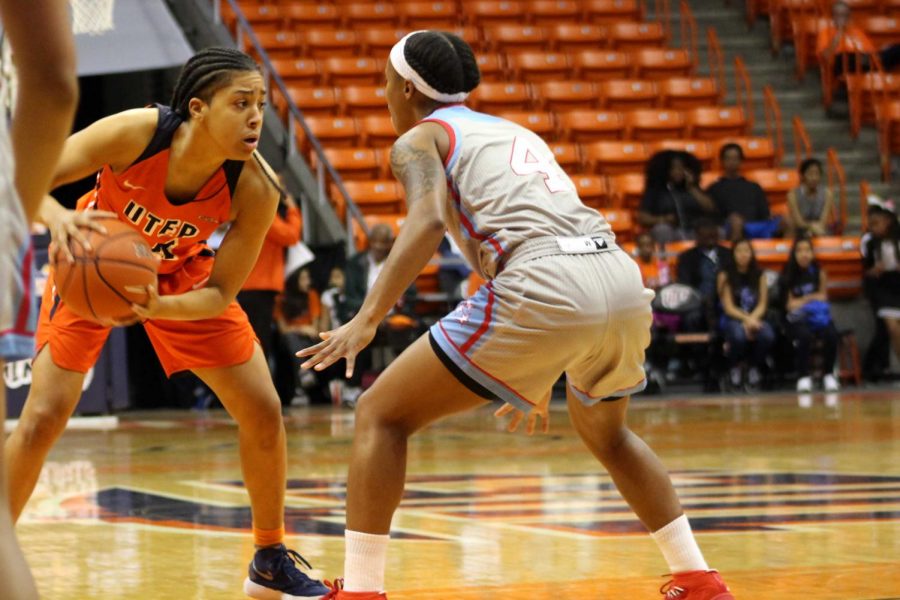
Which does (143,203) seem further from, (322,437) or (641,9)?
(641,9)

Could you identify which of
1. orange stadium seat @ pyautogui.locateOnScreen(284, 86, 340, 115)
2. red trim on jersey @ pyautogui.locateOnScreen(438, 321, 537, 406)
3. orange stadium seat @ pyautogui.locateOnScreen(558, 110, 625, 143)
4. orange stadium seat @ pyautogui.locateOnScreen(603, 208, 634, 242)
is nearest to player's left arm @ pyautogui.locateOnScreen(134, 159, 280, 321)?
red trim on jersey @ pyautogui.locateOnScreen(438, 321, 537, 406)

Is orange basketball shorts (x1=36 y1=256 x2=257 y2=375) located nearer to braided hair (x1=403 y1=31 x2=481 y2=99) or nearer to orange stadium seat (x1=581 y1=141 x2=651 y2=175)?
braided hair (x1=403 y1=31 x2=481 y2=99)

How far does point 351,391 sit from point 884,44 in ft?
31.0

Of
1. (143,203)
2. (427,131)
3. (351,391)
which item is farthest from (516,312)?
(351,391)

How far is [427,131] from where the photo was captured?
400cm

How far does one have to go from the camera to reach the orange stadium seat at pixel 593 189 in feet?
52.2

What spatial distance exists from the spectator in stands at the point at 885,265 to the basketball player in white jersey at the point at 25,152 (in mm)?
13395

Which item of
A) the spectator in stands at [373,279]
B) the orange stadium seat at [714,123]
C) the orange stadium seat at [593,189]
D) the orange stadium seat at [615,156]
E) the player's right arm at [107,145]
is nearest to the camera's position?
the player's right arm at [107,145]

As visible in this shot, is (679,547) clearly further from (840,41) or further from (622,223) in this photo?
(840,41)

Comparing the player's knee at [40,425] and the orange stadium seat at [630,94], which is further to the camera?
the orange stadium seat at [630,94]

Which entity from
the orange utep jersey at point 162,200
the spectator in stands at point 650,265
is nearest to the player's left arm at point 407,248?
the orange utep jersey at point 162,200

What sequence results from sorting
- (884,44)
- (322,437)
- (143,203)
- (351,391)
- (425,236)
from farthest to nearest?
(884,44) < (351,391) < (322,437) < (143,203) < (425,236)

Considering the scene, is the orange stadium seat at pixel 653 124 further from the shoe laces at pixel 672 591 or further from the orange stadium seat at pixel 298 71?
the shoe laces at pixel 672 591

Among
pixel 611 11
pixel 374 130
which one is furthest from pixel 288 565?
pixel 611 11
